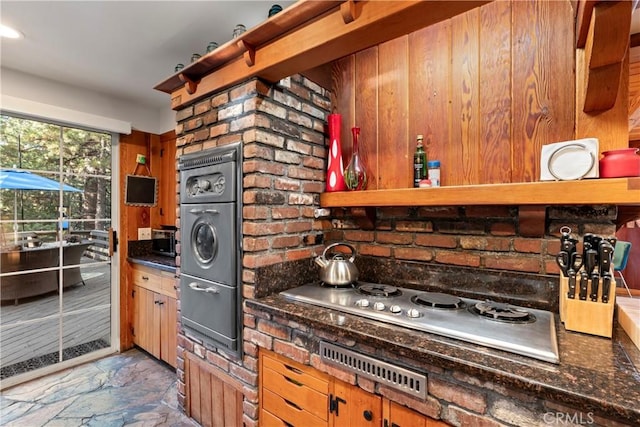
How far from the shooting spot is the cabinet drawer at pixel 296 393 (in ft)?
4.05

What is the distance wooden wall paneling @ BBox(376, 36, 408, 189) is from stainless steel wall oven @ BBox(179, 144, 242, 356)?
84 cm

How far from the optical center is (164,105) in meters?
3.05

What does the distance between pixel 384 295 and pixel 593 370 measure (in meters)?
0.79

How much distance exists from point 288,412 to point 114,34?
2391 millimetres

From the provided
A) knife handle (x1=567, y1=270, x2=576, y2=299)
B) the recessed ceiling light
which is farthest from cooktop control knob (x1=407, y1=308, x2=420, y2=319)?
the recessed ceiling light

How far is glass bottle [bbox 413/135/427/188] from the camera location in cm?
153

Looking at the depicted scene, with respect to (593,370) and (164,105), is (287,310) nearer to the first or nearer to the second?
(593,370)

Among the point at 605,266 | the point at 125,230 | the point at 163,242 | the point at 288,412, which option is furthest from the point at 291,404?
the point at 125,230

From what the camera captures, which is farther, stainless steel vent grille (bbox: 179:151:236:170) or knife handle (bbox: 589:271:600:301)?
stainless steel vent grille (bbox: 179:151:236:170)

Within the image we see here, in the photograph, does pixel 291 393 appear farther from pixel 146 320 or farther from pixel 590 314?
pixel 146 320

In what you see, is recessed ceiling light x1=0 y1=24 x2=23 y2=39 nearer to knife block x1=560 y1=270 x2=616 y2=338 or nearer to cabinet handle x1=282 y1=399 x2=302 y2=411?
cabinet handle x1=282 y1=399 x2=302 y2=411

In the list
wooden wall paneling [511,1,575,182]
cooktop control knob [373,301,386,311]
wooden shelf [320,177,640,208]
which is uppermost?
wooden wall paneling [511,1,575,182]

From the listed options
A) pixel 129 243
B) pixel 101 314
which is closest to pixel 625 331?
pixel 129 243

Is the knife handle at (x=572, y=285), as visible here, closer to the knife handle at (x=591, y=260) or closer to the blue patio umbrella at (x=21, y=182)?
the knife handle at (x=591, y=260)
